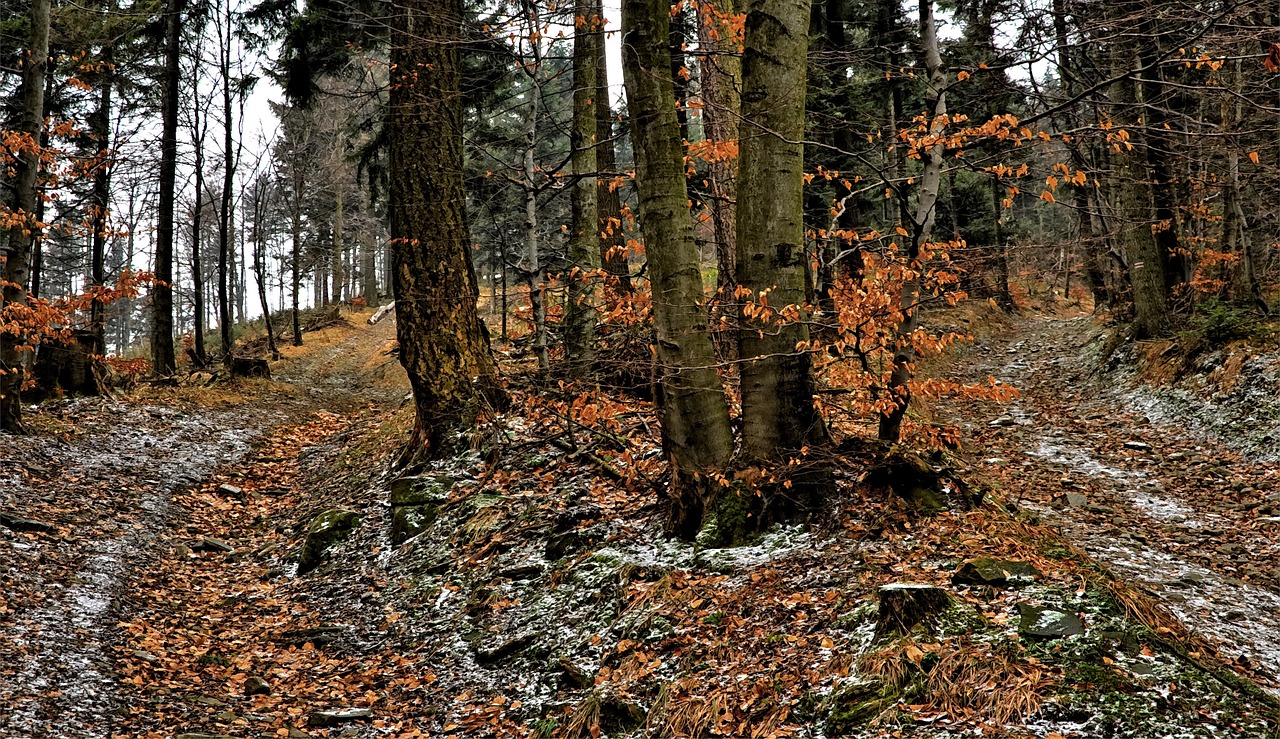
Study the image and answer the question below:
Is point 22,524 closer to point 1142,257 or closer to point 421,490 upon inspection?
point 421,490

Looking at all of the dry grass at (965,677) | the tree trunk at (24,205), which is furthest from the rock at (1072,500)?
the tree trunk at (24,205)

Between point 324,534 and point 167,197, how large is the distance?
1391 centimetres

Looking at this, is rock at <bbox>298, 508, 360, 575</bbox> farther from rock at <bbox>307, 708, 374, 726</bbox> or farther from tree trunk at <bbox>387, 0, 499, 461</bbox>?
rock at <bbox>307, 708, 374, 726</bbox>

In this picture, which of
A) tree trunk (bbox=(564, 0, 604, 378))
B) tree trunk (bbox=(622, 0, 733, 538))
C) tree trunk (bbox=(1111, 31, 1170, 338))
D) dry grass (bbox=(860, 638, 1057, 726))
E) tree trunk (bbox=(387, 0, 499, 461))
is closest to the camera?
dry grass (bbox=(860, 638, 1057, 726))

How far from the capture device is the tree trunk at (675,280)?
5.79 meters

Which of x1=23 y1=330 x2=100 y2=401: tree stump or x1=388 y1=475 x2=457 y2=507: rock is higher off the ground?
x1=23 y1=330 x2=100 y2=401: tree stump

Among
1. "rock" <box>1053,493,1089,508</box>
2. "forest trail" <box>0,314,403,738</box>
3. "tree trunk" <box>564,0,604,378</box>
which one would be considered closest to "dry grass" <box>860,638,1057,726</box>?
"forest trail" <box>0,314,403,738</box>

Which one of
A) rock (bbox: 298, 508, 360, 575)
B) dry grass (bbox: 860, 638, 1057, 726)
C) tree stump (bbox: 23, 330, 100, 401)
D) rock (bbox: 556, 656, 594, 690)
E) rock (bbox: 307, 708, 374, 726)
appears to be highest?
tree stump (bbox: 23, 330, 100, 401)

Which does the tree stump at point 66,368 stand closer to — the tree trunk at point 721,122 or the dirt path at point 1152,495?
the tree trunk at point 721,122

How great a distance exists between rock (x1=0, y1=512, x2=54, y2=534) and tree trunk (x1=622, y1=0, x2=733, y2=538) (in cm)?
636

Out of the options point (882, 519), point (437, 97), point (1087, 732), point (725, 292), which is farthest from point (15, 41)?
point (1087, 732)

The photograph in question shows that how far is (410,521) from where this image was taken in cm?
767

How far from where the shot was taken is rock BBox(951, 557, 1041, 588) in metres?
4.36

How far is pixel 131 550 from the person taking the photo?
7.54 meters
